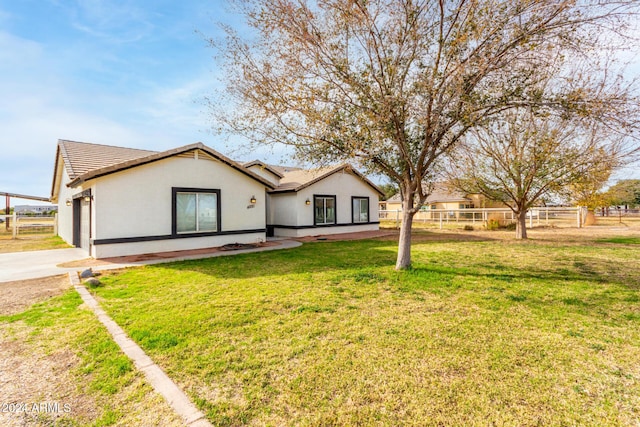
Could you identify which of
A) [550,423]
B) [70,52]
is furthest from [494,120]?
[70,52]

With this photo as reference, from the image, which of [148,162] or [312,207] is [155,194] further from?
[312,207]

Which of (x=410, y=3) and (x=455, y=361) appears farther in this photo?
(x=410, y=3)

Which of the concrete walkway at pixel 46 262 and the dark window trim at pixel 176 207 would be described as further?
the dark window trim at pixel 176 207

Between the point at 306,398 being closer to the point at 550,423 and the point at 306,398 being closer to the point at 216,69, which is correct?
the point at 550,423

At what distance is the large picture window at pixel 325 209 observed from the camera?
16.7 meters

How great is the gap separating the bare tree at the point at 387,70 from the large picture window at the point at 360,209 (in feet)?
37.1

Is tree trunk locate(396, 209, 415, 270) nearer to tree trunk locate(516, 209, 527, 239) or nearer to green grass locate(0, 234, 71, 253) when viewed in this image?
tree trunk locate(516, 209, 527, 239)

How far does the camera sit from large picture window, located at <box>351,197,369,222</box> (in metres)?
18.6

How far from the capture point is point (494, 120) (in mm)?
6609

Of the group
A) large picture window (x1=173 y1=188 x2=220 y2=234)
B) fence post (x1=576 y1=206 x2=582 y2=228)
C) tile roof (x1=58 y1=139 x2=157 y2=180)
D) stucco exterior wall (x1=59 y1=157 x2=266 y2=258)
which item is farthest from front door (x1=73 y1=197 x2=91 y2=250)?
fence post (x1=576 y1=206 x2=582 y2=228)

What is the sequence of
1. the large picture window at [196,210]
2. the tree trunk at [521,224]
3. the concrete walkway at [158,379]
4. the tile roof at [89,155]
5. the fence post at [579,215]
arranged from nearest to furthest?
the concrete walkway at [158,379] → the tile roof at [89,155] → the large picture window at [196,210] → the tree trunk at [521,224] → the fence post at [579,215]

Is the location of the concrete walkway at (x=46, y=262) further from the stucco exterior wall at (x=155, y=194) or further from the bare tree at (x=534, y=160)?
the bare tree at (x=534, y=160)

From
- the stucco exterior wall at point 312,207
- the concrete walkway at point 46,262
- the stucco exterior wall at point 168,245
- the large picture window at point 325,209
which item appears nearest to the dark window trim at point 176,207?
the stucco exterior wall at point 168,245

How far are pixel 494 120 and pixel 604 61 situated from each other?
2.17 m
